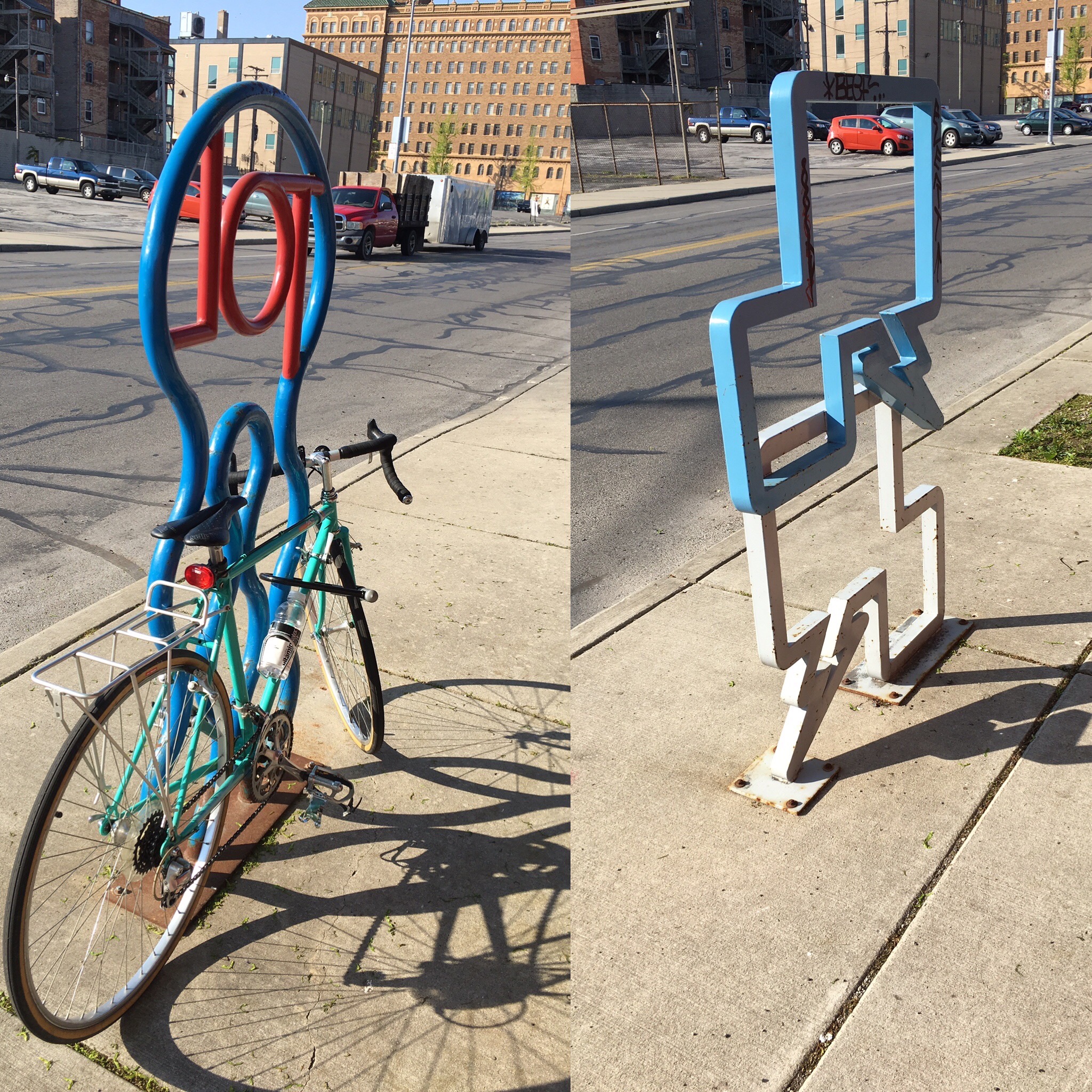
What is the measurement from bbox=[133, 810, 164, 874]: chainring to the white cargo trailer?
28.5 metres

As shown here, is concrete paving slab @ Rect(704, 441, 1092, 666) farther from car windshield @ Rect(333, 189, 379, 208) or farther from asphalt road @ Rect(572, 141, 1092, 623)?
car windshield @ Rect(333, 189, 379, 208)

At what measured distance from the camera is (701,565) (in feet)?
16.6

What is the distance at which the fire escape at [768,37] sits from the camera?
72.6m

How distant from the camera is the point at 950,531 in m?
5.25

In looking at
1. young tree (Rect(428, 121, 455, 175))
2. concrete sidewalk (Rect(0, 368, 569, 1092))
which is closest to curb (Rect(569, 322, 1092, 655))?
concrete sidewalk (Rect(0, 368, 569, 1092))

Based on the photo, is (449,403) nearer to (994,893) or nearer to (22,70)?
(994,893)

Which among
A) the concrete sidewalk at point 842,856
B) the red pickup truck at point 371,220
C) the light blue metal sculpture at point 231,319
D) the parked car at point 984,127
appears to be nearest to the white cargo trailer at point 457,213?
the red pickup truck at point 371,220

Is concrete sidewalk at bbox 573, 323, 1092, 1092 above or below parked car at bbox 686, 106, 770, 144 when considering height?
below

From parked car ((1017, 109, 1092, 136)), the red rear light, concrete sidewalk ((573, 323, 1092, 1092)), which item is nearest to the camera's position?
concrete sidewalk ((573, 323, 1092, 1092))

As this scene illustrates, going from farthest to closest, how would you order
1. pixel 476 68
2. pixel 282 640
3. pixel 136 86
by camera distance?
pixel 476 68, pixel 136 86, pixel 282 640

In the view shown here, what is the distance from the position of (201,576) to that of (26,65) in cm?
7745

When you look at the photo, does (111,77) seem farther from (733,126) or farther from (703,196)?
(703,196)

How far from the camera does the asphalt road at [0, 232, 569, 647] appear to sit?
573 cm

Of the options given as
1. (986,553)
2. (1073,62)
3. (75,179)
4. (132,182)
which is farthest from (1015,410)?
(1073,62)
